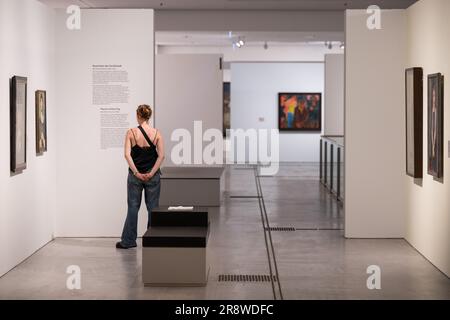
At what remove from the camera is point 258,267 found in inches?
391

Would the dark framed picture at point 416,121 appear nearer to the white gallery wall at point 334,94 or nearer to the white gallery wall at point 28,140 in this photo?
the white gallery wall at point 28,140

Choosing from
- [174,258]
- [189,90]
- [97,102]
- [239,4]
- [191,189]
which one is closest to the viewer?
[174,258]

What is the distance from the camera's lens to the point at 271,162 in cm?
2869

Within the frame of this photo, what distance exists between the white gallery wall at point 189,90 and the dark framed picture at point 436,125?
876 cm

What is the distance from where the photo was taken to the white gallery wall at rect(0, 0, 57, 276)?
9.38 meters

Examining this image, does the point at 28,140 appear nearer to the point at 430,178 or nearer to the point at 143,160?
the point at 143,160

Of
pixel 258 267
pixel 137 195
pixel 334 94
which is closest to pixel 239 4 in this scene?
pixel 334 94

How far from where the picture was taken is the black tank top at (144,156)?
10812mm

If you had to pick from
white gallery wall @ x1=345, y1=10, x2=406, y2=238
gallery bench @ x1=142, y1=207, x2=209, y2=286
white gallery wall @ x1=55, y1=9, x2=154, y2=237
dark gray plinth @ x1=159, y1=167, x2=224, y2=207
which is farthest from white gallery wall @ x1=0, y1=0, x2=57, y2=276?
white gallery wall @ x1=345, y1=10, x2=406, y2=238

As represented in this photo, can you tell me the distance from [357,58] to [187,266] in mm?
4832

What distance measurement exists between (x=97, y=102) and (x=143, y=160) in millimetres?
1563

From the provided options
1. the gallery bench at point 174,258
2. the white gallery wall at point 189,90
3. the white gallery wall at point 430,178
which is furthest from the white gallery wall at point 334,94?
the gallery bench at point 174,258
